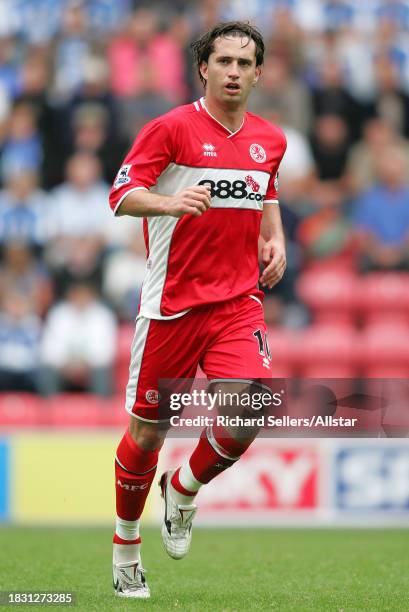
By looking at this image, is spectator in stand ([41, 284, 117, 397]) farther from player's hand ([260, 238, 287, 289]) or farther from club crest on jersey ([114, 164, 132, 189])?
club crest on jersey ([114, 164, 132, 189])

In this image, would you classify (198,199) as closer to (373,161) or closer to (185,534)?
(185,534)

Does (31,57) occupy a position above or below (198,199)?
below

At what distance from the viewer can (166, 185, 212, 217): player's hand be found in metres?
5.53

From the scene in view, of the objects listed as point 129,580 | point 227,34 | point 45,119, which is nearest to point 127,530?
point 129,580

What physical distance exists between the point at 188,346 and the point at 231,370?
0.26 m

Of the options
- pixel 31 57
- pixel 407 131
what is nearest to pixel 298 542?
pixel 407 131

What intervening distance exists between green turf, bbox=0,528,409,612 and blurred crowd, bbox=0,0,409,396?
2.86m

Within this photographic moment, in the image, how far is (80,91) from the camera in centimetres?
1388

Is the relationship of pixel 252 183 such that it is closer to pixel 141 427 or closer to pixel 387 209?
pixel 141 427

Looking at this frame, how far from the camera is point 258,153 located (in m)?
6.21

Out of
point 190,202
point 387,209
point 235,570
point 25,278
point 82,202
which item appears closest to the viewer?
point 190,202

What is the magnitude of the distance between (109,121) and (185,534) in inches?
312

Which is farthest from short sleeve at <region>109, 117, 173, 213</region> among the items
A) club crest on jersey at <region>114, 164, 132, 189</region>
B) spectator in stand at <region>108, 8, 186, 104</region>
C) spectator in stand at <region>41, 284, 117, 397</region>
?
spectator in stand at <region>108, 8, 186, 104</region>

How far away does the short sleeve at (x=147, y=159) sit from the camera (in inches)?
231
